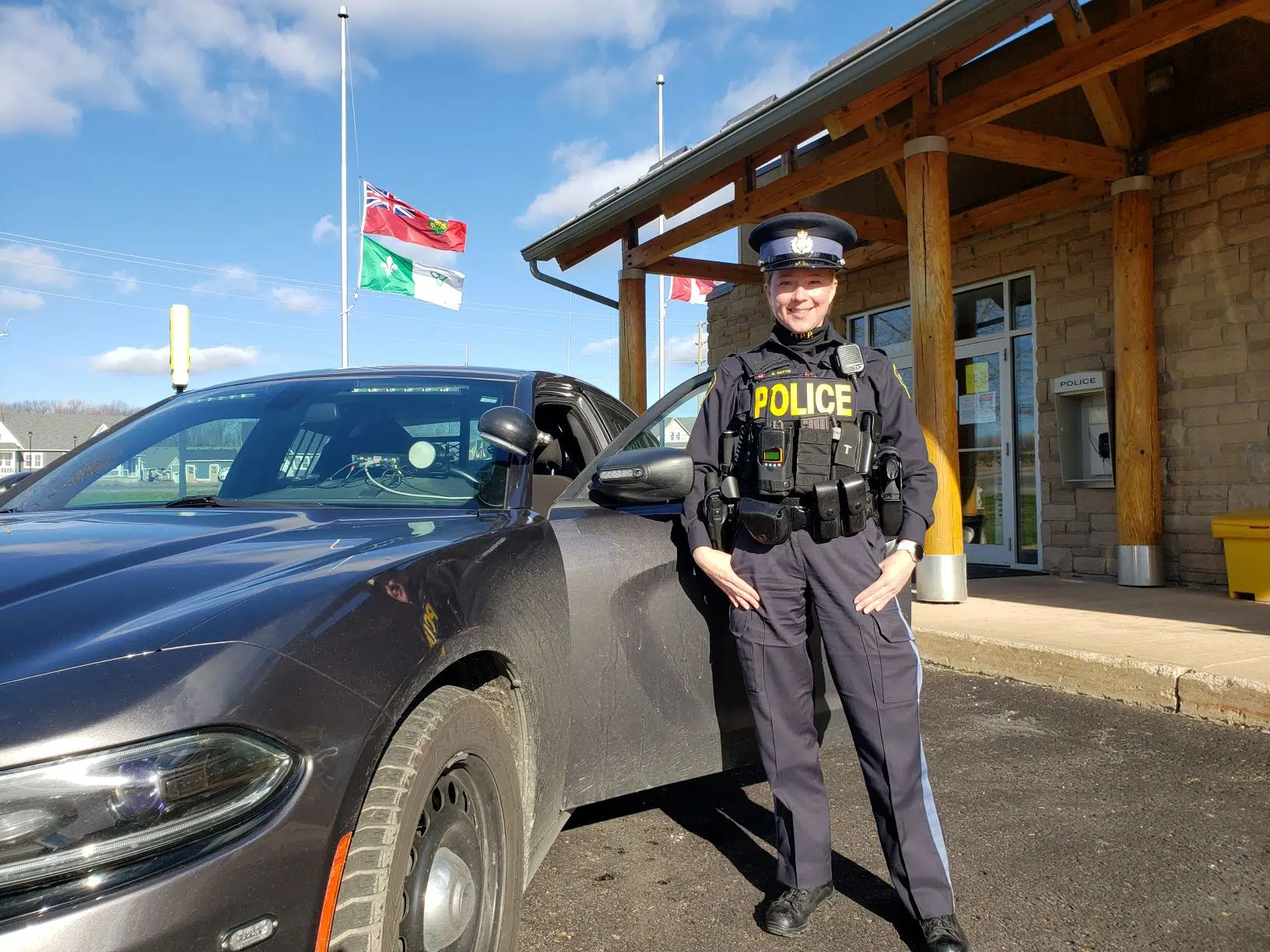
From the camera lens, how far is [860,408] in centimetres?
263

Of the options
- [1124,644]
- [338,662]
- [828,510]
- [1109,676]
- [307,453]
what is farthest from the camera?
[1124,644]

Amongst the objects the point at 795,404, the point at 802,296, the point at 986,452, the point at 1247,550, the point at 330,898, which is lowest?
the point at 330,898

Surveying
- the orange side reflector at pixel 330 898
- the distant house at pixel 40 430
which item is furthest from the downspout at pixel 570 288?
the distant house at pixel 40 430

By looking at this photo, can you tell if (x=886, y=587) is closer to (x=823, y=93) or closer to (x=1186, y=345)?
(x=823, y=93)

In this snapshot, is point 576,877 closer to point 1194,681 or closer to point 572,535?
point 572,535

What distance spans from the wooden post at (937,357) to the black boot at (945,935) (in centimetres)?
432

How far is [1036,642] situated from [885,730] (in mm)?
3039

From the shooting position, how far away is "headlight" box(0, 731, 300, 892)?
1.20 metres

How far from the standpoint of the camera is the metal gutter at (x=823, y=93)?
554cm

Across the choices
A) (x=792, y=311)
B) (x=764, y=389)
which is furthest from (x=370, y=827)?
(x=792, y=311)

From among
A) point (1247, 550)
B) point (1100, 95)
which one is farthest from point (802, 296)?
point (1100, 95)

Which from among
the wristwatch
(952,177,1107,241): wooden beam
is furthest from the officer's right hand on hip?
(952,177,1107,241): wooden beam

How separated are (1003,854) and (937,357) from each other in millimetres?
4135

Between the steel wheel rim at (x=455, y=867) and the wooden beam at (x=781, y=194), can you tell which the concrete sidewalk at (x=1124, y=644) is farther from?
the steel wheel rim at (x=455, y=867)
